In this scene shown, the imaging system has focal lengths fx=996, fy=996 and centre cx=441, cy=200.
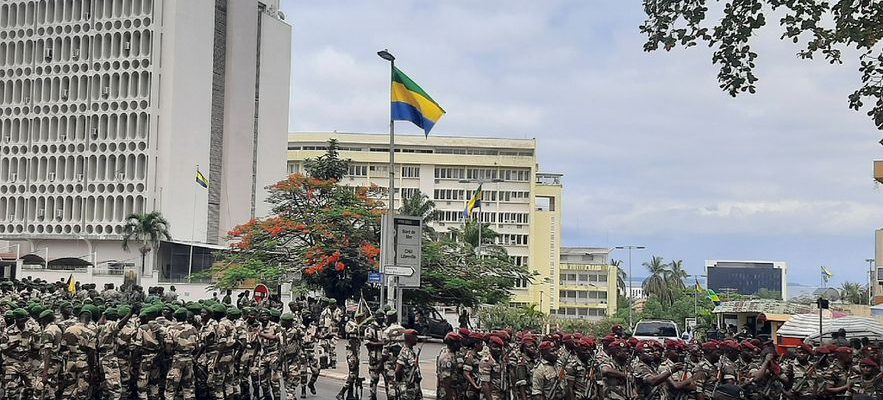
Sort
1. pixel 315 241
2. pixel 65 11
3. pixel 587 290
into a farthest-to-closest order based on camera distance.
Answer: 1. pixel 587 290
2. pixel 65 11
3. pixel 315 241

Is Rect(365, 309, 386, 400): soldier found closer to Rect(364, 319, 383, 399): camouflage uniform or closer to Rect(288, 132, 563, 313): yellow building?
Rect(364, 319, 383, 399): camouflage uniform

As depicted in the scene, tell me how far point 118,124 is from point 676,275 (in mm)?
66530

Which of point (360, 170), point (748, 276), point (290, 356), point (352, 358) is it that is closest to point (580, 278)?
point (360, 170)

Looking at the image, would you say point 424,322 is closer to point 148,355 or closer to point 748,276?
point 148,355

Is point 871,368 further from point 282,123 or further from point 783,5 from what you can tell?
point 282,123

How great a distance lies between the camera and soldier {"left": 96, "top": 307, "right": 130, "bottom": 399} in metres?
14.5

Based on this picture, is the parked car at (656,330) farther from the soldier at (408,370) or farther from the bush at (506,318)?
the soldier at (408,370)

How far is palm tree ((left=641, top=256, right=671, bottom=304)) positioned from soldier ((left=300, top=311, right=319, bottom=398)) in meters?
86.8

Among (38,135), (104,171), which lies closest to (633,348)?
(104,171)

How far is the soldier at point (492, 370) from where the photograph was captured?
43.8 feet

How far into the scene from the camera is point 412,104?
23422 millimetres

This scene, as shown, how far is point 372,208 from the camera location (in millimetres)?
40188

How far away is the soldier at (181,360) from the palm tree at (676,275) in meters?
95.6

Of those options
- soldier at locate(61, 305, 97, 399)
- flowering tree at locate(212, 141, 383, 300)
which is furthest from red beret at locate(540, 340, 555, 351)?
flowering tree at locate(212, 141, 383, 300)
